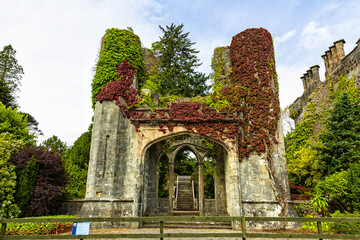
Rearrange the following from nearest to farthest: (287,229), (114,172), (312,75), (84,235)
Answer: (84,235)
(287,229)
(114,172)
(312,75)

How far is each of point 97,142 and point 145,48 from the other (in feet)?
24.2

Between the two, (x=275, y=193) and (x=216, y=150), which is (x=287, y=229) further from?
(x=216, y=150)

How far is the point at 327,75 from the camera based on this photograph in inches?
826

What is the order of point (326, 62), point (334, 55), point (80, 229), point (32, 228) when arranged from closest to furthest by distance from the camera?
point (80, 229) → point (32, 228) → point (334, 55) → point (326, 62)

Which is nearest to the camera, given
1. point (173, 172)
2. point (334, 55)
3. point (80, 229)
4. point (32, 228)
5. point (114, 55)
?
point (80, 229)

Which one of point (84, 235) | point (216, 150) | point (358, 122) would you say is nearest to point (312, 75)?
point (358, 122)

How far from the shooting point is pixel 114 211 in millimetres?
11758

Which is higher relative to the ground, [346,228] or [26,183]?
[26,183]

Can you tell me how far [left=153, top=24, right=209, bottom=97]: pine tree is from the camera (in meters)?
23.2

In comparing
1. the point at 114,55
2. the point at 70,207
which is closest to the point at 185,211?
the point at 70,207

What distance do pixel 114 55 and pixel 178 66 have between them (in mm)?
11126

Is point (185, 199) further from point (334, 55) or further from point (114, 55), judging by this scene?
point (334, 55)

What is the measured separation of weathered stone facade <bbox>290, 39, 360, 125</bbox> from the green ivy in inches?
550

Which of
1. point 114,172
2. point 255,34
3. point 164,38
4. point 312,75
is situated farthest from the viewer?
point 164,38
